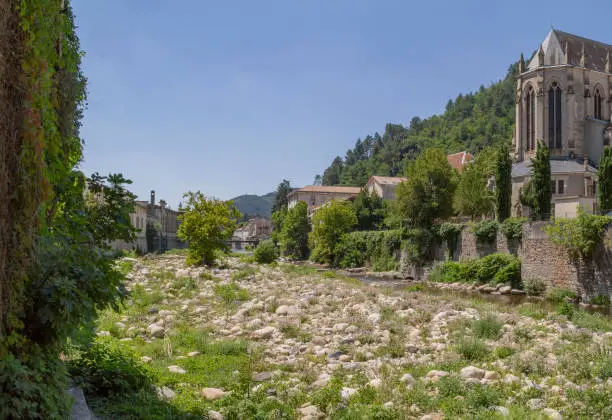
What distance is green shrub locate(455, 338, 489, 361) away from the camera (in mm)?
9648

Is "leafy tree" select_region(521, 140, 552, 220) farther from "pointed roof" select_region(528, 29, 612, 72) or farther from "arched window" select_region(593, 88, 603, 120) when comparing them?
"arched window" select_region(593, 88, 603, 120)

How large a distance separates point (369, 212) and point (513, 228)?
107ft

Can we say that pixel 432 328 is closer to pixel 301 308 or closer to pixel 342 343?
pixel 342 343

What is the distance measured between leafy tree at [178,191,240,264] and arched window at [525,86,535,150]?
40131 millimetres

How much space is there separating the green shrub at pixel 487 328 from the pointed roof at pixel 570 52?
49.6 meters

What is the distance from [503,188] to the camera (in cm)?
3488

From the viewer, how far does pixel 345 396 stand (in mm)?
7598

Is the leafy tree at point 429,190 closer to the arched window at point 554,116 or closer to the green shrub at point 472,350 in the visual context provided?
the arched window at point 554,116

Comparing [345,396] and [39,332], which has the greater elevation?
[39,332]

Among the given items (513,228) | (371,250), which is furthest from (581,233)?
(371,250)

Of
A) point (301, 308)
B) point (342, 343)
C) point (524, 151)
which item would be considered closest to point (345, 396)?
point (342, 343)

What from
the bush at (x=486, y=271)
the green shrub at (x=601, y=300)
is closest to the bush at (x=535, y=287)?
the bush at (x=486, y=271)

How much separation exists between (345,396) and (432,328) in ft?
18.0

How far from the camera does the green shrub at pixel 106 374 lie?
6621 millimetres
